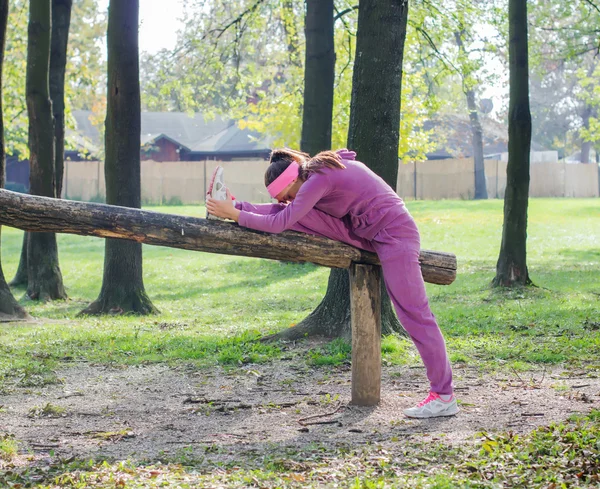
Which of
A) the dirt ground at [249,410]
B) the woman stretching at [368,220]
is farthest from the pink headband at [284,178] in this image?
the dirt ground at [249,410]

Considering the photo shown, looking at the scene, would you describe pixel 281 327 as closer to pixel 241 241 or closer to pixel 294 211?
pixel 241 241

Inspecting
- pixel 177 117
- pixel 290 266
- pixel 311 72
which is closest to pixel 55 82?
pixel 311 72

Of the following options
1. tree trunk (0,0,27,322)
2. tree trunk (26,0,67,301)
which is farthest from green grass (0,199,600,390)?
tree trunk (26,0,67,301)

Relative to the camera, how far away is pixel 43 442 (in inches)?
223

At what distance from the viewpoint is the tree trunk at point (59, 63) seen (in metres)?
16.5

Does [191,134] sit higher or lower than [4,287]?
higher

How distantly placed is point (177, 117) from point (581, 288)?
5265cm

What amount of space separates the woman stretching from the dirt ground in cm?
40

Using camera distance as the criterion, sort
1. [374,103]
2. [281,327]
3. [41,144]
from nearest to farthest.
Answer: [374,103]
[281,327]
[41,144]

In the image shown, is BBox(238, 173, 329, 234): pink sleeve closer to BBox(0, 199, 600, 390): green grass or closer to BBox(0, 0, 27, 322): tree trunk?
BBox(0, 199, 600, 390): green grass

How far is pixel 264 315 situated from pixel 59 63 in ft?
24.7

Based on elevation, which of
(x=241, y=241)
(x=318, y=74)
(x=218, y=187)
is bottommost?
(x=241, y=241)

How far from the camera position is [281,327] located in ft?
34.8

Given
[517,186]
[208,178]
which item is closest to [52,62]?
[517,186]
